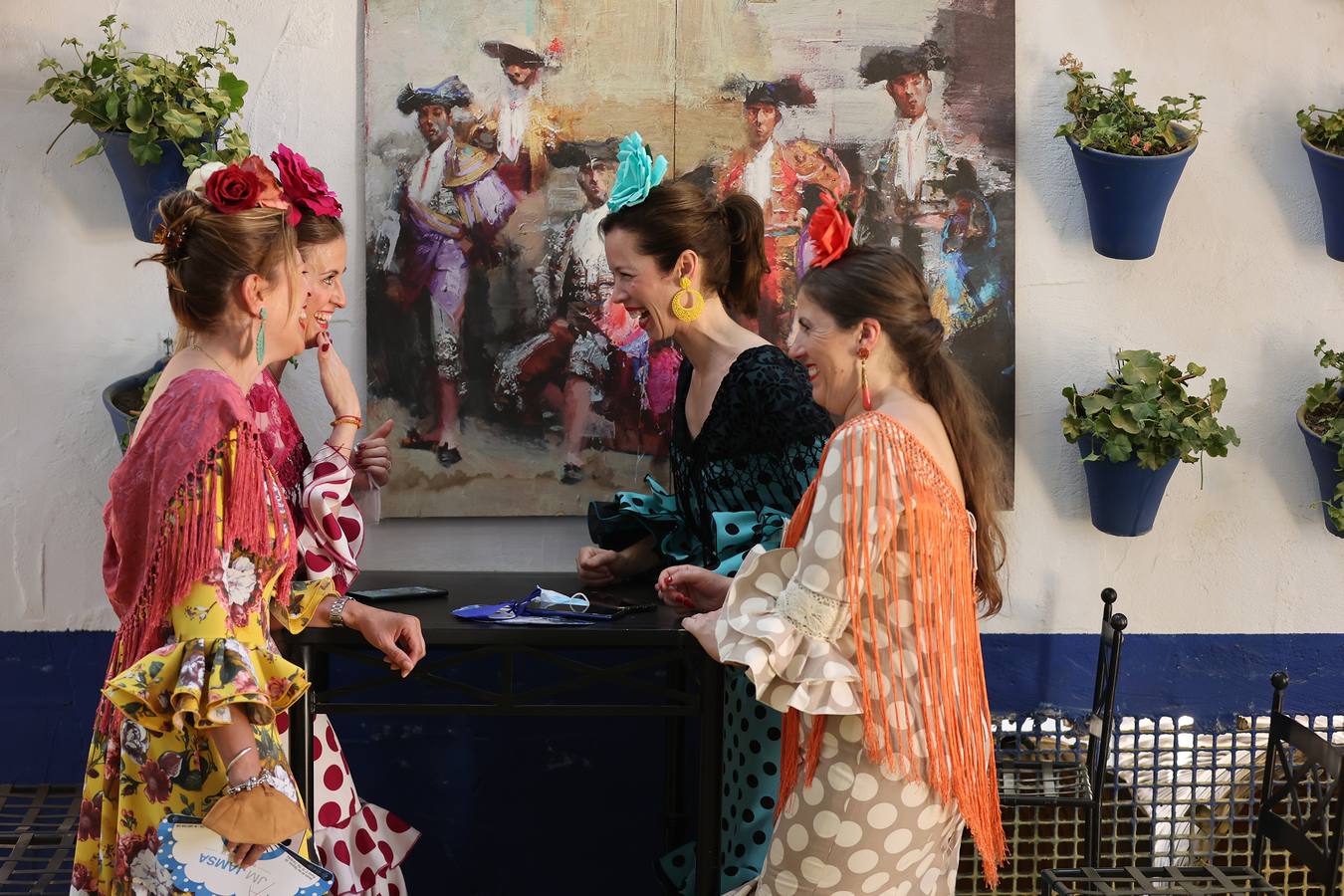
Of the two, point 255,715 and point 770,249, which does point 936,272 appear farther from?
point 255,715

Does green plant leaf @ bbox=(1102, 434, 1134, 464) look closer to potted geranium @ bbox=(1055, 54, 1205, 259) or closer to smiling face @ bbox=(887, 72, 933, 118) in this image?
potted geranium @ bbox=(1055, 54, 1205, 259)

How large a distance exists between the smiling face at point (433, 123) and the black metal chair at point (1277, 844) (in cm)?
217

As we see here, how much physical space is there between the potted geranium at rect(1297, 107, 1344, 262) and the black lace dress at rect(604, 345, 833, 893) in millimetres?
1528

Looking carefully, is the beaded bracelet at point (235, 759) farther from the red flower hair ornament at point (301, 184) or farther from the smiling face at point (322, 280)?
the red flower hair ornament at point (301, 184)

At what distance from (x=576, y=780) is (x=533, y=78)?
5.89ft

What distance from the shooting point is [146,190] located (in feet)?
9.73

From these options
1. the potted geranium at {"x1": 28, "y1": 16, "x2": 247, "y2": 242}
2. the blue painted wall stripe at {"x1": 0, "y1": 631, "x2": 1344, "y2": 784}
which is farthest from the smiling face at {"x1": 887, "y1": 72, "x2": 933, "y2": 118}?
the potted geranium at {"x1": 28, "y1": 16, "x2": 247, "y2": 242}

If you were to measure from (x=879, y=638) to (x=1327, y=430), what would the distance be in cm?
174

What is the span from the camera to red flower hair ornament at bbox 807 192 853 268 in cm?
228

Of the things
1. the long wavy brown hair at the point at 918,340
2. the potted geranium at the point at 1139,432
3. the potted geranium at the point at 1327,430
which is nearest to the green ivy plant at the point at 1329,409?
the potted geranium at the point at 1327,430

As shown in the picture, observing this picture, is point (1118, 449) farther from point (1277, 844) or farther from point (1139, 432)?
point (1277, 844)

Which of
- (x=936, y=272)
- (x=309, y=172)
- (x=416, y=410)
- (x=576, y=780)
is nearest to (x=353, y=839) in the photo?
(x=576, y=780)

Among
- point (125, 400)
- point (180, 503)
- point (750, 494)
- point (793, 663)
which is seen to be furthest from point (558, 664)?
point (125, 400)

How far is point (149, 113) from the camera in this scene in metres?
2.90
